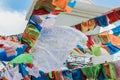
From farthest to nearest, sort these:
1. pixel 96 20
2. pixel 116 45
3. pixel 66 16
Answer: pixel 66 16 → pixel 116 45 → pixel 96 20

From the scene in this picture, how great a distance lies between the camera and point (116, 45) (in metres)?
5.82

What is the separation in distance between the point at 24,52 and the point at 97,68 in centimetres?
92

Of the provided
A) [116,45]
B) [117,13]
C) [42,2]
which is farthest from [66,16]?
[42,2]

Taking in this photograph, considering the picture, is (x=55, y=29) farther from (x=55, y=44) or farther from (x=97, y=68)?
(x=97, y=68)

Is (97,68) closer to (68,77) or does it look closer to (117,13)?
(68,77)

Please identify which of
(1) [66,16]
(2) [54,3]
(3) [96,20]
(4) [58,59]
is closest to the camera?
(2) [54,3]

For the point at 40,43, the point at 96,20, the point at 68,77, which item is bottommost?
the point at 68,77

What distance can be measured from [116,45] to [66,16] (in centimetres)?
537

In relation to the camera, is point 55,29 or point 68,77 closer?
point 55,29

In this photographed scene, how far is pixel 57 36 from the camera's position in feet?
14.8

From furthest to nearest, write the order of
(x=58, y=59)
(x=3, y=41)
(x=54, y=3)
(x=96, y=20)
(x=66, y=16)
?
(x=66, y=16) → (x=96, y=20) → (x=3, y=41) → (x=58, y=59) → (x=54, y=3)

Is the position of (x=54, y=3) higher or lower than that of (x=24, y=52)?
higher

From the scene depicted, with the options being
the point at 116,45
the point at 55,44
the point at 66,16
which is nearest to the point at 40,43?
the point at 55,44

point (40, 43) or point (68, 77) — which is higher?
point (40, 43)
